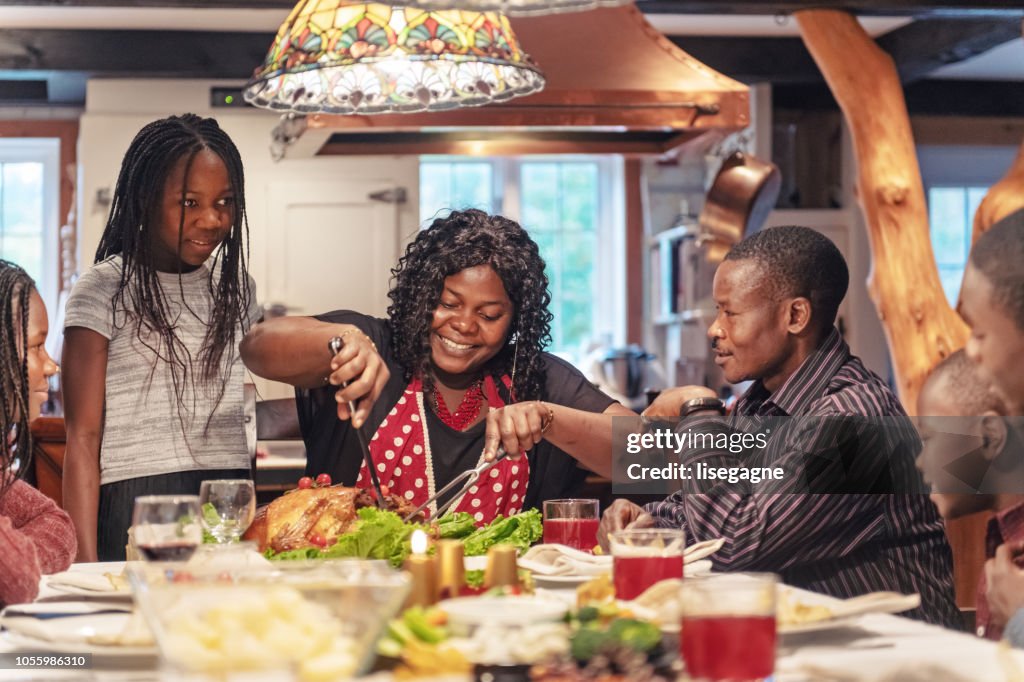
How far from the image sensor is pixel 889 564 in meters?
1.96

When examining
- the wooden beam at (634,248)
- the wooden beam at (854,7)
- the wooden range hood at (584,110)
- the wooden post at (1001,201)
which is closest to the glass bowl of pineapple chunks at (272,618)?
the wooden range hood at (584,110)

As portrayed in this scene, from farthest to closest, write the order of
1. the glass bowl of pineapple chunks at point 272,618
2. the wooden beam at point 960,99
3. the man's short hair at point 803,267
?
the wooden beam at point 960,99
the man's short hair at point 803,267
the glass bowl of pineapple chunks at point 272,618

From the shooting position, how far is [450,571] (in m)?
1.34

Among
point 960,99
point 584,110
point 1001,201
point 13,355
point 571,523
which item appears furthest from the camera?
point 960,99

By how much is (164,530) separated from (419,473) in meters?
0.98

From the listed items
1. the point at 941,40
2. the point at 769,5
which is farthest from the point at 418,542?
the point at 941,40

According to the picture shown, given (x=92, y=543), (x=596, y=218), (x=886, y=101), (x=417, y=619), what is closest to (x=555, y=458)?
(x=92, y=543)

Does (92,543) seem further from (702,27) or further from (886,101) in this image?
(702,27)

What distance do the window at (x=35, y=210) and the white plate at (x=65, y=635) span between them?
5908 millimetres

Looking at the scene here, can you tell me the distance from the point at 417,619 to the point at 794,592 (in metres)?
0.63

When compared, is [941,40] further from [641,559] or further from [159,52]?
[641,559]

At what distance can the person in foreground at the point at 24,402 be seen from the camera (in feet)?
5.77

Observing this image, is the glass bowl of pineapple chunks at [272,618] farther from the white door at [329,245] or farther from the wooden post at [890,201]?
the white door at [329,245]

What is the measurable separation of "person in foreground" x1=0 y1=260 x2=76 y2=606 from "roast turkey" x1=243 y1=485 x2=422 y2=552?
→ 270mm
